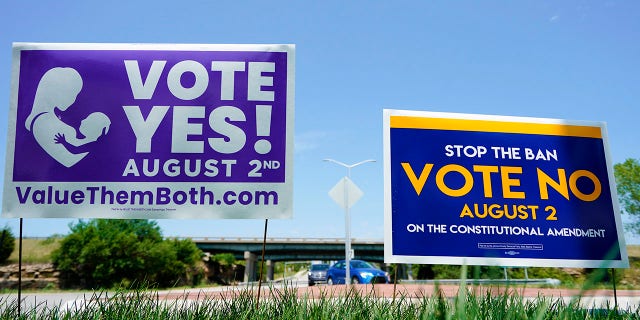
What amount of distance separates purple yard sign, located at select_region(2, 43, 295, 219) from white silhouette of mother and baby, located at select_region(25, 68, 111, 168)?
0.04 feet

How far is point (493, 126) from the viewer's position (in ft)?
20.5

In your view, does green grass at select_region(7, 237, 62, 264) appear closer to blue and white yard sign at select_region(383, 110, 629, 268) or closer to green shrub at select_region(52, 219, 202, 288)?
green shrub at select_region(52, 219, 202, 288)

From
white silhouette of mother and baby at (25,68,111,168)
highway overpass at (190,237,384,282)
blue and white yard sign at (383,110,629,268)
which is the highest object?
white silhouette of mother and baby at (25,68,111,168)

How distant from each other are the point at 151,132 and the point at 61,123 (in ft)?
3.41

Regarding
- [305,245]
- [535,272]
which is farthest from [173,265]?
[305,245]

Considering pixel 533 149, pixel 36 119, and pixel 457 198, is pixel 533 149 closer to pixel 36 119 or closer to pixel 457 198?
pixel 457 198

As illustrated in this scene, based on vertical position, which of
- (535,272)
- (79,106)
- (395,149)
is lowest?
(535,272)

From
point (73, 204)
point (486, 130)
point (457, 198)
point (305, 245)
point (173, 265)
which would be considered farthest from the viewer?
point (305, 245)

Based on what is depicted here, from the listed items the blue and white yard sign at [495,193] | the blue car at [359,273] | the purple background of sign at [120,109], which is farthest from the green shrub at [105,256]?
the blue and white yard sign at [495,193]

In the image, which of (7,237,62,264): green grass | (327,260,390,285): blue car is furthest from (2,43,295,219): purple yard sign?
(7,237,62,264): green grass

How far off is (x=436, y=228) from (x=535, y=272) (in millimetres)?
36384

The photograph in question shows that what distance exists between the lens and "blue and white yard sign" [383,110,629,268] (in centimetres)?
573

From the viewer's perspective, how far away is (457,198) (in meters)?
5.82

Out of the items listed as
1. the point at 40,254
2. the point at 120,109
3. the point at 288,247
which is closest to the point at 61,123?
the point at 120,109
